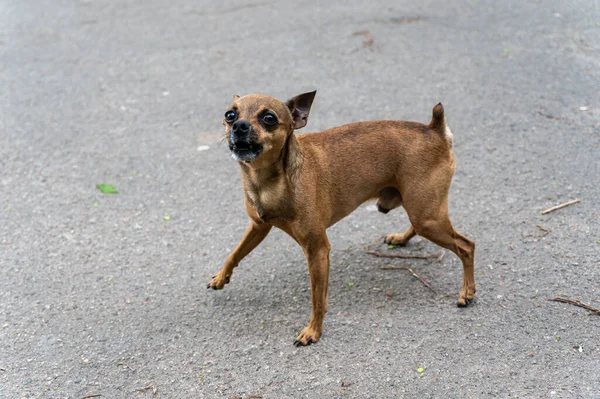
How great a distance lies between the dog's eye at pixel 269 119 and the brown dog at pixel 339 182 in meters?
0.11

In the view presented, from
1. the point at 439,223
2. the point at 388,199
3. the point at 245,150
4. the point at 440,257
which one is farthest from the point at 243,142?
the point at 440,257

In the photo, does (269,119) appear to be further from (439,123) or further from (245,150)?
(439,123)

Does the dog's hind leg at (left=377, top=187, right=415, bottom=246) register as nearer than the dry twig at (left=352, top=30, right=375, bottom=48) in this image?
Yes

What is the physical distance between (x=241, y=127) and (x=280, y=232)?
191cm

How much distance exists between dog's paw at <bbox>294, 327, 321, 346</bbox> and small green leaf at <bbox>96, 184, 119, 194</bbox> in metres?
2.54

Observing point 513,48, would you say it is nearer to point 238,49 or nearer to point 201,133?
point 238,49

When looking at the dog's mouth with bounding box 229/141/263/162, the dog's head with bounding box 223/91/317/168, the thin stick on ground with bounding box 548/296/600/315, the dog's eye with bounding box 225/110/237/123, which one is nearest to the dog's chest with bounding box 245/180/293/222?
the dog's head with bounding box 223/91/317/168

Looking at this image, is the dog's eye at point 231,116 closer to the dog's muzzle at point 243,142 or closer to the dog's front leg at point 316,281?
the dog's muzzle at point 243,142

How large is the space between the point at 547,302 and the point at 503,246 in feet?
2.18

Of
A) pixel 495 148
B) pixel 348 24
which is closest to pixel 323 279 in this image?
pixel 495 148

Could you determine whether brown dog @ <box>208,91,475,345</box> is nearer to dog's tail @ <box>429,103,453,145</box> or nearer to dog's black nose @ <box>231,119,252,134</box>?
dog's tail @ <box>429,103,453,145</box>

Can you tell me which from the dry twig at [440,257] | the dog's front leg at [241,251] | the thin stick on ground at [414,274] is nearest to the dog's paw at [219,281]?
the dog's front leg at [241,251]

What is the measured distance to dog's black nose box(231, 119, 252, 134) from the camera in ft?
10.8

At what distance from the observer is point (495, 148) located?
5879mm
